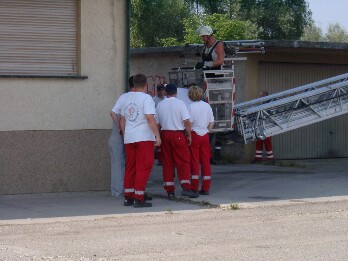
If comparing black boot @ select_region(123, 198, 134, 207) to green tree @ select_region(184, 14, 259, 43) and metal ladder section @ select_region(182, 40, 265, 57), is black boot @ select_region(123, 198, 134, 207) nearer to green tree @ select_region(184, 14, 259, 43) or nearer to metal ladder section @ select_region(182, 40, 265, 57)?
metal ladder section @ select_region(182, 40, 265, 57)

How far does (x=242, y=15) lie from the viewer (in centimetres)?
4894

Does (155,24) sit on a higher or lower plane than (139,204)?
higher

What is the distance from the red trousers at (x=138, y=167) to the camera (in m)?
13.2

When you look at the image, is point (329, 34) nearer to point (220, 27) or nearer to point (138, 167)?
point (220, 27)

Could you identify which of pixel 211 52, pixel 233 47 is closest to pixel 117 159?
pixel 211 52

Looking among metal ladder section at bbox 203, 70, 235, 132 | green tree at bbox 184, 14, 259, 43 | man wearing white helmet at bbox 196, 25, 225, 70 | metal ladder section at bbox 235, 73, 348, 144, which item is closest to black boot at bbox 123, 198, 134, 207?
metal ladder section at bbox 203, 70, 235, 132

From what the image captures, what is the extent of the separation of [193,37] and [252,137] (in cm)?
2165

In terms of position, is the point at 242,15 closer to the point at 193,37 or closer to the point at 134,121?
the point at 193,37

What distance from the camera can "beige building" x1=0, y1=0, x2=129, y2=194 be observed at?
14289mm

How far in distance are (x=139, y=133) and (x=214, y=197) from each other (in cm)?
208

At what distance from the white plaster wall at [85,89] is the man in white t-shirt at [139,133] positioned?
64.3 inches

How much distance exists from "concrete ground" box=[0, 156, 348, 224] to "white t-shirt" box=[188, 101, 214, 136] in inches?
45.3

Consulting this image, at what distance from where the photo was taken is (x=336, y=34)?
68000 millimetres

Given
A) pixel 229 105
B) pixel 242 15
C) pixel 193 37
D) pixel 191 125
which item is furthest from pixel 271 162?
pixel 242 15
